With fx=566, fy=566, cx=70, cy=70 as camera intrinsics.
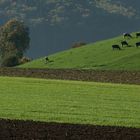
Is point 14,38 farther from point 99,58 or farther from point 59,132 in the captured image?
point 59,132

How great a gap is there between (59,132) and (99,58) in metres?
79.8

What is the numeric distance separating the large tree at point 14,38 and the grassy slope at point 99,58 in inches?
1625

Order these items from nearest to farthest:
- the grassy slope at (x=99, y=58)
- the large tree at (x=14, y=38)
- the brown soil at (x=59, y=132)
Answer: the brown soil at (x=59, y=132) → the grassy slope at (x=99, y=58) → the large tree at (x=14, y=38)

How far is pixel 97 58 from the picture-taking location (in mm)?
101688

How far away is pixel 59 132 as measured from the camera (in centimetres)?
2203

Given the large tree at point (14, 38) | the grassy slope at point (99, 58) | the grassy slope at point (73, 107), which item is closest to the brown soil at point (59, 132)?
the grassy slope at point (73, 107)

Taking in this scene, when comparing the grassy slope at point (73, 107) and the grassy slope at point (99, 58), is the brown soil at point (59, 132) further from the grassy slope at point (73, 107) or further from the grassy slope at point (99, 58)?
the grassy slope at point (99, 58)

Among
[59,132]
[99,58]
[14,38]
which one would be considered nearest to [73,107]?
[59,132]

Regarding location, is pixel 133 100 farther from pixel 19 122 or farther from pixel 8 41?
pixel 8 41

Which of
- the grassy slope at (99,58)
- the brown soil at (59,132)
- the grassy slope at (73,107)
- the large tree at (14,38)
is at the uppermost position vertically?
the large tree at (14,38)

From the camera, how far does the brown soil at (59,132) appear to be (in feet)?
69.0

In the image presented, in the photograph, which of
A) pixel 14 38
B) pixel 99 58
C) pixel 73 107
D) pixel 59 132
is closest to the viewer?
pixel 59 132

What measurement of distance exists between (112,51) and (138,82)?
43.8 metres

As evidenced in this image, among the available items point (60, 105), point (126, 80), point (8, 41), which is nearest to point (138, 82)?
point (126, 80)
